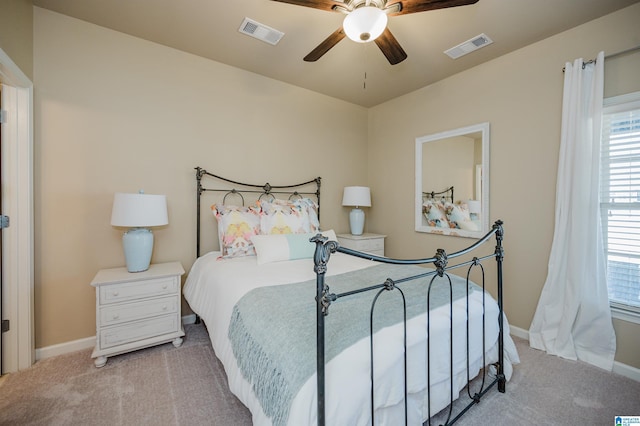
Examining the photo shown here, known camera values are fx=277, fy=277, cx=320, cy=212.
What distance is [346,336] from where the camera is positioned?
3.85 ft

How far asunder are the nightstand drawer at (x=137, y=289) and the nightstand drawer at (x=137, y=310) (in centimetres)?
5

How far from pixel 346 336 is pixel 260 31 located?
2461 mm

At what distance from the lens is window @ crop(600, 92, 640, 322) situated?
80.7 inches

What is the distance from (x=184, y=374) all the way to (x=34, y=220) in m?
1.65

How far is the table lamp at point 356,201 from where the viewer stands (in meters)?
Answer: 3.63

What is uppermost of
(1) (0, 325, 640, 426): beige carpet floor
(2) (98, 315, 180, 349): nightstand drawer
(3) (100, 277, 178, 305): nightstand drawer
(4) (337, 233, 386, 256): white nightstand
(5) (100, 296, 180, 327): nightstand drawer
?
(4) (337, 233, 386, 256): white nightstand

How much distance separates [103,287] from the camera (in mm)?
2035

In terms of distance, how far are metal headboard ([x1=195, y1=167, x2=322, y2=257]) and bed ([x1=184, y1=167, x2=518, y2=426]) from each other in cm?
81

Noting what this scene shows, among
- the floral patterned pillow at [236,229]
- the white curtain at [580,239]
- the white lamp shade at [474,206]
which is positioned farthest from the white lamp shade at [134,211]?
the white curtain at [580,239]

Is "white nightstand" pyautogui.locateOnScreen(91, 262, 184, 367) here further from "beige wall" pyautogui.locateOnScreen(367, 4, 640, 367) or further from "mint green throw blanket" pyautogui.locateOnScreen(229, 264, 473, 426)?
"beige wall" pyautogui.locateOnScreen(367, 4, 640, 367)

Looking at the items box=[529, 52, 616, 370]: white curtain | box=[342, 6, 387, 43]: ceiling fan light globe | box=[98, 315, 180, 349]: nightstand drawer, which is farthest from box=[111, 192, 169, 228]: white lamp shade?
box=[529, 52, 616, 370]: white curtain

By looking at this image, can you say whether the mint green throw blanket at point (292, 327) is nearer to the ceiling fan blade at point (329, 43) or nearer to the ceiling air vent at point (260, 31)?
the ceiling fan blade at point (329, 43)

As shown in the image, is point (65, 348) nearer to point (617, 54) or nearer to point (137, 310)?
point (137, 310)

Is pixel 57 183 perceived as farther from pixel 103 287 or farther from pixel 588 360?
pixel 588 360
